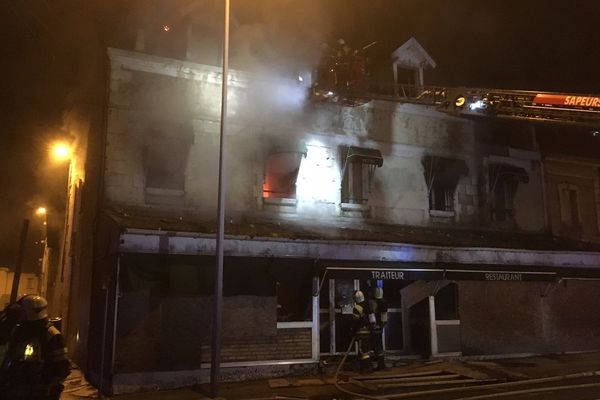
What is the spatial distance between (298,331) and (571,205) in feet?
39.2

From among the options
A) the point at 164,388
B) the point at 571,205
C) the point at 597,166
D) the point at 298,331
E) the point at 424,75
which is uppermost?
the point at 424,75

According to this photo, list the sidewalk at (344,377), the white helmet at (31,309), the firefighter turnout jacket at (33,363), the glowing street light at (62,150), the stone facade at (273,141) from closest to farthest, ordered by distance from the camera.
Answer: the firefighter turnout jacket at (33,363) → the white helmet at (31,309) → the sidewalk at (344,377) → the stone facade at (273,141) → the glowing street light at (62,150)

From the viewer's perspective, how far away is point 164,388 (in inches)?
390

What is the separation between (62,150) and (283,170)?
876cm

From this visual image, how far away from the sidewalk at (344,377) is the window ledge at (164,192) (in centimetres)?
453

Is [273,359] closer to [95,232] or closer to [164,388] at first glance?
[164,388]

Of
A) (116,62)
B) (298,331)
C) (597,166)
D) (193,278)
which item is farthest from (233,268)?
(597,166)

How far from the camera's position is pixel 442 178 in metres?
15.6

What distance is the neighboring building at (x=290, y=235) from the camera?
10.3 meters

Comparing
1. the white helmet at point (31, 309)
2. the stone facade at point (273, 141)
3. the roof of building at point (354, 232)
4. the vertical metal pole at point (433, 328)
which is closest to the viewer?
the white helmet at point (31, 309)

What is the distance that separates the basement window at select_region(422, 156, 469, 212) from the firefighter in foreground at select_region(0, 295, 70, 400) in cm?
1241

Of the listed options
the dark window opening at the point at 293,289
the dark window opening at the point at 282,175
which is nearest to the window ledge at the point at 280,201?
the dark window opening at the point at 282,175

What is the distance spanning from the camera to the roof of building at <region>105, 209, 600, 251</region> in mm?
10609

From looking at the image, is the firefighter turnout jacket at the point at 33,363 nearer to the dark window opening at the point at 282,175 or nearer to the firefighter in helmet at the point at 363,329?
the firefighter in helmet at the point at 363,329
